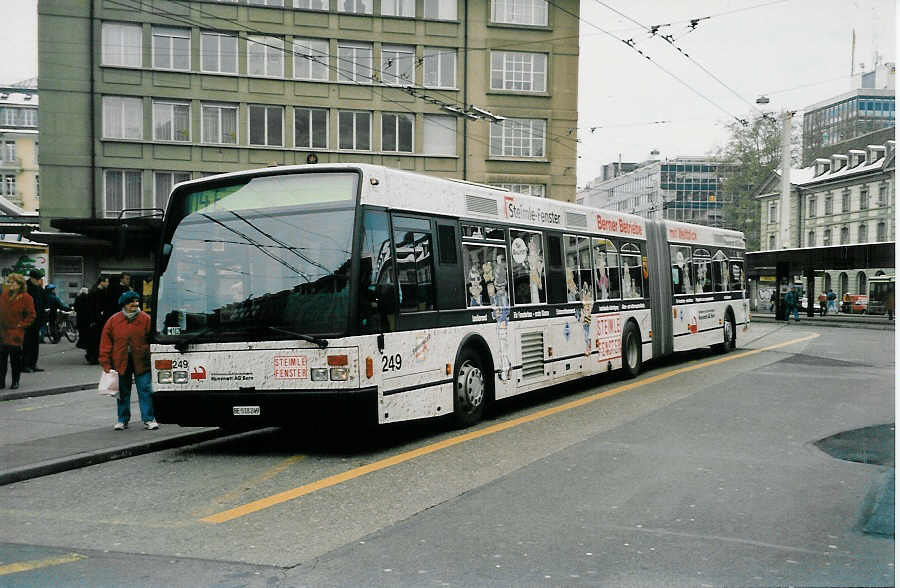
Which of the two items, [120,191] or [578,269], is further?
[120,191]

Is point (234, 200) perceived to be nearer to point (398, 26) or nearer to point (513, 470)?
point (513, 470)

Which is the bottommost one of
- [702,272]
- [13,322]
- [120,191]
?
[13,322]

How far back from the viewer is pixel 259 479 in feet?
25.8

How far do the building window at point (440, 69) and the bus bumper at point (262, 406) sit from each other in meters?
32.1

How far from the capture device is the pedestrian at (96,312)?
18.2m

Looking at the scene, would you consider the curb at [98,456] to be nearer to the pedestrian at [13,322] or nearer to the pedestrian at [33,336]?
the pedestrian at [13,322]

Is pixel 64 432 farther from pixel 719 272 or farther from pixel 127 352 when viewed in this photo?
pixel 719 272

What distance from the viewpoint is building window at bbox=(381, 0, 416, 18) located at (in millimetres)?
38250

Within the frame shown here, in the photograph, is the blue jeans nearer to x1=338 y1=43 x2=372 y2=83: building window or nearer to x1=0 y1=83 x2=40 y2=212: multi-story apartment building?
x1=0 y1=83 x2=40 y2=212: multi-story apartment building

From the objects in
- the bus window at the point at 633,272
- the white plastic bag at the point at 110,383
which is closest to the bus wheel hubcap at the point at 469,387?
the white plastic bag at the point at 110,383

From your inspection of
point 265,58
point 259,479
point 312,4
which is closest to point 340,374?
point 259,479

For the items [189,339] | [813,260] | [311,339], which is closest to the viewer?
[311,339]

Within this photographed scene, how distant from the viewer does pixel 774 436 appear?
32.1 ft

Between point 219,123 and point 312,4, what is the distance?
250 inches
